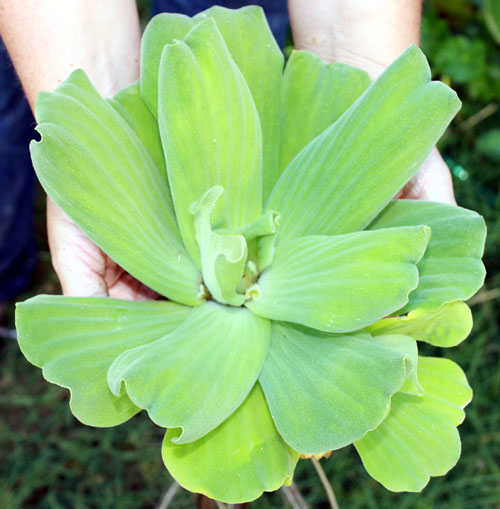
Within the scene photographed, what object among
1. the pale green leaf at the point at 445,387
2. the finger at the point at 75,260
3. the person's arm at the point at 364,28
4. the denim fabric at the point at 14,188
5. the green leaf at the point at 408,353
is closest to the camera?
the green leaf at the point at 408,353

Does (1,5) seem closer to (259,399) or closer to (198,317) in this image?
(198,317)

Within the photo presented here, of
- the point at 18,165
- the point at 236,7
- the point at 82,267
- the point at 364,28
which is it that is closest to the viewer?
the point at 82,267

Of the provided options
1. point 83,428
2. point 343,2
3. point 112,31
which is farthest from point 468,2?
point 83,428

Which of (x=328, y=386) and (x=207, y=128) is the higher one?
(x=207, y=128)

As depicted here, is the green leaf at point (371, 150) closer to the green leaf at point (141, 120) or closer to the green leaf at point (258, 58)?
the green leaf at point (258, 58)

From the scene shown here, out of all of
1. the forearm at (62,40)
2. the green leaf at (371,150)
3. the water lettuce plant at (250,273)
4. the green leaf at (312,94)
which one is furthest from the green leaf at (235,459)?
the forearm at (62,40)

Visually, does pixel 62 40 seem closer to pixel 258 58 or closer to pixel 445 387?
pixel 258 58

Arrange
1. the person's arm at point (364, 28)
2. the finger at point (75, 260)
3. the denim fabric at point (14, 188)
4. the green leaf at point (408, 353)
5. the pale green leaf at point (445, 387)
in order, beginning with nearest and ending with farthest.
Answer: the green leaf at point (408, 353) → the pale green leaf at point (445, 387) → the finger at point (75, 260) → the person's arm at point (364, 28) → the denim fabric at point (14, 188)

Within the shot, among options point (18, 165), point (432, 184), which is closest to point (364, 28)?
point (432, 184)
